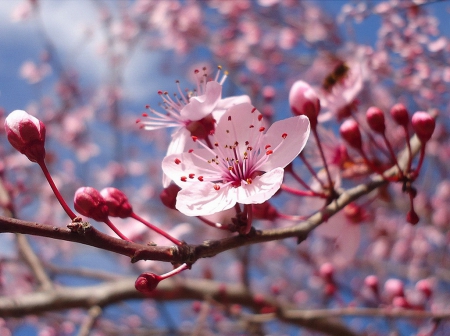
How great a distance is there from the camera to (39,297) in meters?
2.30

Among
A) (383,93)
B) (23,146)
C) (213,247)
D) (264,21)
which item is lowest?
(213,247)

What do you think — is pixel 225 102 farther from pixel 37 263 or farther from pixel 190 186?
pixel 37 263

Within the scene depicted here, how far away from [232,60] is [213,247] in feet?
19.4

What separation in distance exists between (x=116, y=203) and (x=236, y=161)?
0.38 meters

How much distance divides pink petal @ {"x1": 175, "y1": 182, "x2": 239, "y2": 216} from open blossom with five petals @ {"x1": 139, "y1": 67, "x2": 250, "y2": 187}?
0.19m

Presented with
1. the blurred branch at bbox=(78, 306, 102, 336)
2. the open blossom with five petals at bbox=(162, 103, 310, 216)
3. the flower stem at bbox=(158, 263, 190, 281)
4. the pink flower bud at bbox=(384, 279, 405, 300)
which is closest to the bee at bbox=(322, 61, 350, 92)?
the open blossom with five petals at bbox=(162, 103, 310, 216)

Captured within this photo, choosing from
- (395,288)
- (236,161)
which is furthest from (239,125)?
(395,288)

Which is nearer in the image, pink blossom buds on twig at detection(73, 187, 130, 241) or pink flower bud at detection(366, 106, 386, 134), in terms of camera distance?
pink blossom buds on twig at detection(73, 187, 130, 241)

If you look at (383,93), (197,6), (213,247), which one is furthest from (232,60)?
(213,247)

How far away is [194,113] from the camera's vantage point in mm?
1263

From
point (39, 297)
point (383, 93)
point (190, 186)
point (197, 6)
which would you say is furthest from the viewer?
point (197, 6)

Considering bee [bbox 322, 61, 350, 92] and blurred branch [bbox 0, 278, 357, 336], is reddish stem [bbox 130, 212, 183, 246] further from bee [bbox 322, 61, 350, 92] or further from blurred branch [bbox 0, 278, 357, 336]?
A: blurred branch [bbox 0, 278, 357, 336]

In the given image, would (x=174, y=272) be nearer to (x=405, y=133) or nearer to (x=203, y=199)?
(x=203, y=199)

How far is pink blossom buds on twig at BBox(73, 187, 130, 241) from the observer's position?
1074 millimetres
